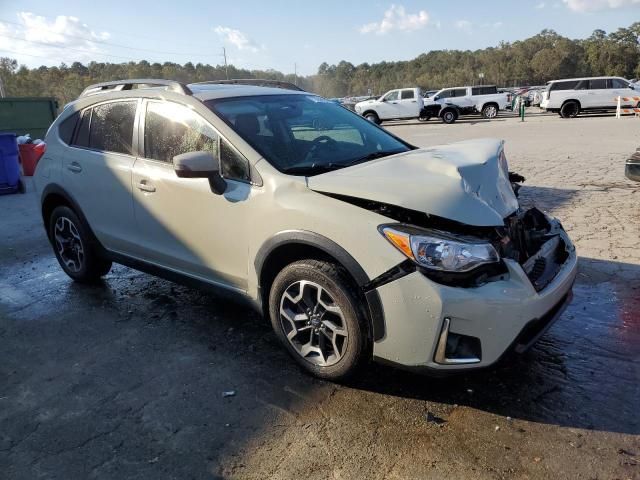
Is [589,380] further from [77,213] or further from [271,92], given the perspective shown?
[77,213]

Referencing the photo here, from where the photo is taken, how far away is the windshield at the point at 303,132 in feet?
11.1

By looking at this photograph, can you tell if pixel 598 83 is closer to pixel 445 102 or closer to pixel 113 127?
pixel 445 102

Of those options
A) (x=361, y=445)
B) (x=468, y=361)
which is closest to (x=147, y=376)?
(x=361, y=445)

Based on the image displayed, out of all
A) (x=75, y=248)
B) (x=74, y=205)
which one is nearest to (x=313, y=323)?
(x=74, y=205)

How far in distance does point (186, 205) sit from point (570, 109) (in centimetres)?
2640

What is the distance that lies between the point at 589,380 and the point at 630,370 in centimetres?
30

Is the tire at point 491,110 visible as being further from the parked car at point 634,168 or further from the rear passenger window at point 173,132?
the rear passenger window at point 173,132

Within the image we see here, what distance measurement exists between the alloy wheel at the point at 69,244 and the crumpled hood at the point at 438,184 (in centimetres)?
287

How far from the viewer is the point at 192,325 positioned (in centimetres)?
403

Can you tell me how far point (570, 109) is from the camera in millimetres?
25625

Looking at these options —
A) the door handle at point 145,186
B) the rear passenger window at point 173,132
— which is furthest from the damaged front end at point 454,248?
the door handle at point 145,186

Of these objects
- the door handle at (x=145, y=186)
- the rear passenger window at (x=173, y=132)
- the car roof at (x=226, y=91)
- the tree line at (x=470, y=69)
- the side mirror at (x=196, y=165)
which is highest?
the tree line at (x=470, y=69)

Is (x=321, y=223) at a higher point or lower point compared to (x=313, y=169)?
lower

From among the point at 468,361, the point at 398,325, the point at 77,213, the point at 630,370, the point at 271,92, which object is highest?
the point at 271,92
